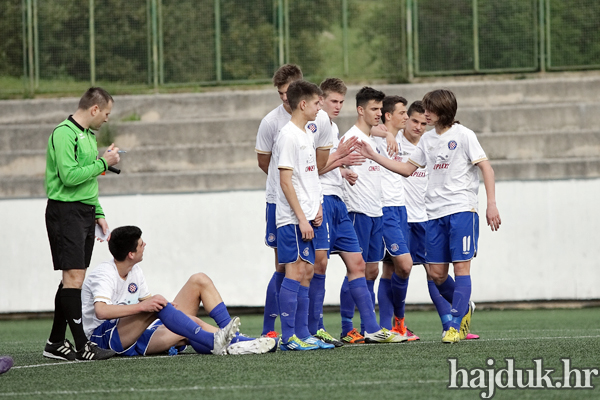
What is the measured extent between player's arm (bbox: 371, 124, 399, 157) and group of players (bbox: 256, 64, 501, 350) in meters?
0.01

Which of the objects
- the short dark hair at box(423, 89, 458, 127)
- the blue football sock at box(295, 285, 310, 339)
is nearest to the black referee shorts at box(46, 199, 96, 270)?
the blue football sock at box(295, 285, 310, 339)

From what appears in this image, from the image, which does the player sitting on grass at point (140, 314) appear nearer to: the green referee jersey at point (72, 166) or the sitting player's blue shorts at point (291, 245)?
the green referee jersey at point (72, 166)

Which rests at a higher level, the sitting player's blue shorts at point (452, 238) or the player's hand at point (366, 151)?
the player's hand at point (366, 151)

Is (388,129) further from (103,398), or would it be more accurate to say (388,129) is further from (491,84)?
(491,84)

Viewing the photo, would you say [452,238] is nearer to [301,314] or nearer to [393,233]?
[393,233]

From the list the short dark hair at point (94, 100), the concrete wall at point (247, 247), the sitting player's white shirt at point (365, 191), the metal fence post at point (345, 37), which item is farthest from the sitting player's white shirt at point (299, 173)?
the metal fence post at point (345, 37)

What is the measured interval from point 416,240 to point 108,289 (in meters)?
3.70

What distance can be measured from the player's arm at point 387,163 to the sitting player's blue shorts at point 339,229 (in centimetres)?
51

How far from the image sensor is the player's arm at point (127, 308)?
6.25 m

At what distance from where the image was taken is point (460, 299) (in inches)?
273

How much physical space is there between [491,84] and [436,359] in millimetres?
10280

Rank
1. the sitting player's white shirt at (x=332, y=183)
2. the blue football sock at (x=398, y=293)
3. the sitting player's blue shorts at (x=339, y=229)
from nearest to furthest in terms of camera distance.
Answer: the sitting player's blue shorts at (x=339, y=229)
the sitting player's white shirt at (x=332, y=183)
the blue football sock at (x=398, y=293)

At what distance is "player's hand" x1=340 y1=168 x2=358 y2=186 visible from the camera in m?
7.52

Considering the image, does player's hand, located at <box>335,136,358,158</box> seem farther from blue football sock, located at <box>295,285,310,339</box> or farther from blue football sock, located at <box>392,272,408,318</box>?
blue football sock, located at <box>392,272,408,318</box>
